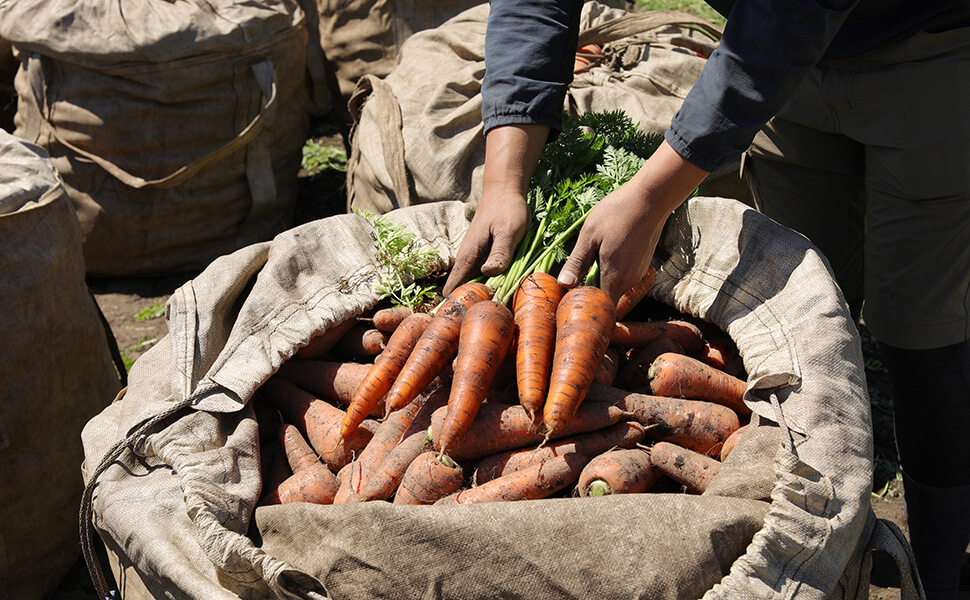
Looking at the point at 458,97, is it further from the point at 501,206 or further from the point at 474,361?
the point at 474,361

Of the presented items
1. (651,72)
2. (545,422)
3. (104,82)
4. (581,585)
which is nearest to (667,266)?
(545,422)

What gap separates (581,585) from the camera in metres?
1.51

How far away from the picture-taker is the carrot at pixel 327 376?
2309 millimetres

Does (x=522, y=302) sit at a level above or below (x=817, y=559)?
above

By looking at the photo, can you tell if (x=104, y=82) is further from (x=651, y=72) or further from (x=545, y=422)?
(x=545, y=422)

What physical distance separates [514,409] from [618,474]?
35 centimetres

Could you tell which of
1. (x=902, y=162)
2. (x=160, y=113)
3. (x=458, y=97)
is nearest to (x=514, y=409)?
(x=902, y=162)

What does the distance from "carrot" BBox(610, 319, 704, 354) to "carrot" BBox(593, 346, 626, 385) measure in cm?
3

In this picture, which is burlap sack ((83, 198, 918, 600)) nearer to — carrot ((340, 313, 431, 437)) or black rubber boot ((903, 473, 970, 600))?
carrot ((340, 313, 431, 437))

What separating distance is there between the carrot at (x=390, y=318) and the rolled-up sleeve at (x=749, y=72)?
0.96 metres

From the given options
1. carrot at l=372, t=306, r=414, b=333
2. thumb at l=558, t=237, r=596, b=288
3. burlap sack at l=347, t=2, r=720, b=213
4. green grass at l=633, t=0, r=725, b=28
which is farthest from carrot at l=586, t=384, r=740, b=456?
green grass at l=633, t=0, r=725, b=28

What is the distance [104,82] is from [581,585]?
3.70 metres

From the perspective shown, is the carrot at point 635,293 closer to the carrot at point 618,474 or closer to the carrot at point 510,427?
the carrot at point 510,427

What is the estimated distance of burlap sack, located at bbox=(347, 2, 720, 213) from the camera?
3305 millimetres
